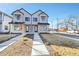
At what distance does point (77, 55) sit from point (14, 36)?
5.15ft

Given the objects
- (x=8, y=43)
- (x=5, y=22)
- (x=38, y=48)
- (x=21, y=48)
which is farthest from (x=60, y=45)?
(x=5, y=22)

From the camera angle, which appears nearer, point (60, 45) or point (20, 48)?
point (20, 48)

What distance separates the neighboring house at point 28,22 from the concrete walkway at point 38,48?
0.71ft

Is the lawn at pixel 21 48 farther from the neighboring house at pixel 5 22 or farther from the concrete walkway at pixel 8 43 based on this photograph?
the neighboring house at pixel 5 22

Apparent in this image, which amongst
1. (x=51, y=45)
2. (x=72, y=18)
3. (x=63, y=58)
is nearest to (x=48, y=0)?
(x=72, y=18)

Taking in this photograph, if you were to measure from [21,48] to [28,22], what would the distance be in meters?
0.73

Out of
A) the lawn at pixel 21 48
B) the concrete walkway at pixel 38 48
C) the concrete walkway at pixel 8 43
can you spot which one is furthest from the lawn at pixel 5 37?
the concrete walkway at pixel 38 48

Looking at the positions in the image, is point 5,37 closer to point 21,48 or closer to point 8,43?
point 8,43

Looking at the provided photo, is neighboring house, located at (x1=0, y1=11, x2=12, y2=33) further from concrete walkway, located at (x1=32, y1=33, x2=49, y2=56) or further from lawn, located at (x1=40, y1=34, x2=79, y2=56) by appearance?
lawn, located at (x1=40, y1=34, x2=79, y2=56)

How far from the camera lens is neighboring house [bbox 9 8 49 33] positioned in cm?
469

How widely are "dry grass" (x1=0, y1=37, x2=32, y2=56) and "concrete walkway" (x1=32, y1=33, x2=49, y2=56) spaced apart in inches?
4.1

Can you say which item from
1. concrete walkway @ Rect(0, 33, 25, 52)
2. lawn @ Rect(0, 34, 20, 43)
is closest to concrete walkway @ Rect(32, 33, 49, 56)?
concrete walkway @ Rect(0, 33, 25, 52)

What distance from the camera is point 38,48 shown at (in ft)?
14.6

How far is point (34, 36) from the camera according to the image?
473 cm
